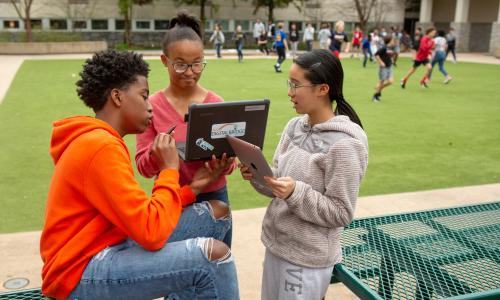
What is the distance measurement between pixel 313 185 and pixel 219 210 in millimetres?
541

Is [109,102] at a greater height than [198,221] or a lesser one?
greater

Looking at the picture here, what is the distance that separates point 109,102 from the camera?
7.42 feet

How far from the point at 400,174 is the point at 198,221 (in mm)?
4459

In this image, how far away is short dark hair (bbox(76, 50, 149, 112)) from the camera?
223 cm

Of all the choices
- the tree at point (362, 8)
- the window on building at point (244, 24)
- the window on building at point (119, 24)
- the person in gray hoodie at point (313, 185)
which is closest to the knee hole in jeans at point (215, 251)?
the person in gray hoodie at point (313, 185)

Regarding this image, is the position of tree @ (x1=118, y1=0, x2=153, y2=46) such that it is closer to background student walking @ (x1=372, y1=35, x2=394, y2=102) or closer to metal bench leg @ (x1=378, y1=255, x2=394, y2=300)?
background student walking @ (x1=372, y1=35, x2=394, y2=102)

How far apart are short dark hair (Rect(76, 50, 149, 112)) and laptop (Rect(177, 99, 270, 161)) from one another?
1.05ft

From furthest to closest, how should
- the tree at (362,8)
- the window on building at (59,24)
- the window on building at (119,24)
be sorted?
the window on building at (119,24), the window on building at (59,24), the tree at (362,8)

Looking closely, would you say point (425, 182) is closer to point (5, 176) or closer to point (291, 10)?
point (5, 176)

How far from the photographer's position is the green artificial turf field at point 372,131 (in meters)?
5.81

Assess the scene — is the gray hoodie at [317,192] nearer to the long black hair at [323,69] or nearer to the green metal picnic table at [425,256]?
the long black hair at [323,69]

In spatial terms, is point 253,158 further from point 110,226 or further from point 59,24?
point 59,24

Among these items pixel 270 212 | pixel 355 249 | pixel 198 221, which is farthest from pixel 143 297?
pixel 355 249

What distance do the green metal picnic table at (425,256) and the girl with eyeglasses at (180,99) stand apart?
80 cm
